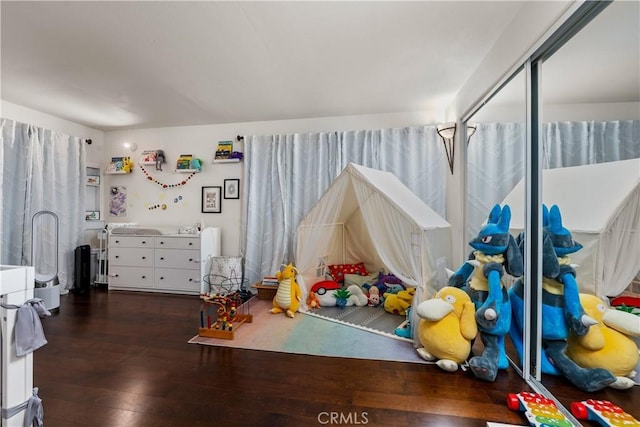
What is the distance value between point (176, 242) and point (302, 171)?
2.06 m

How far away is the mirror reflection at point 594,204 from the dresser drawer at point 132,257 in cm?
454

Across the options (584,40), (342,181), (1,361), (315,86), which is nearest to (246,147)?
(315,86)

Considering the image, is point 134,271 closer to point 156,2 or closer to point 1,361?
point 1,361

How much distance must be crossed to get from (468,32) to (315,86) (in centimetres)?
152

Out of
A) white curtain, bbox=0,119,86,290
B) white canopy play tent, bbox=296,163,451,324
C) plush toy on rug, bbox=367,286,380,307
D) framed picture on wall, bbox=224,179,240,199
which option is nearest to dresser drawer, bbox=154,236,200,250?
framed picture on wall, bbox=224,179,240,199

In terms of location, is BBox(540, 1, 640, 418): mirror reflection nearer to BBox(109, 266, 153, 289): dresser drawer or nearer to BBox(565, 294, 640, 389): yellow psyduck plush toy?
BBox(565, 294, 640, 389): yellow psyduck plush toy

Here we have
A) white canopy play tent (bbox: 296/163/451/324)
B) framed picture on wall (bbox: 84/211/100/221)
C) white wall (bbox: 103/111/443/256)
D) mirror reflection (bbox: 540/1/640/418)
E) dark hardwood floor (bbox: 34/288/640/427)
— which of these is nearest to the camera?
mirror reflection (bbox: 540/1/640/418)

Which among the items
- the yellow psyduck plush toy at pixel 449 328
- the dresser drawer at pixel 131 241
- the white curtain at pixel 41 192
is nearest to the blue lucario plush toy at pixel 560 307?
the yellow psyduck plush toy at pixel 449 328

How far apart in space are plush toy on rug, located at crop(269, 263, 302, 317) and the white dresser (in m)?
1.41

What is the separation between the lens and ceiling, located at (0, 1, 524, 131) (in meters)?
1.96

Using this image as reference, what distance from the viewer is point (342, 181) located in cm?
311

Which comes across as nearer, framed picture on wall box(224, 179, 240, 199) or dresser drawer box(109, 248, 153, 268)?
dresser drawer box(109, 248, 153, 268)

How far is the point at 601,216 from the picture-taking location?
1618 mm

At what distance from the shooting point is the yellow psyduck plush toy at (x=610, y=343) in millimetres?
1654
